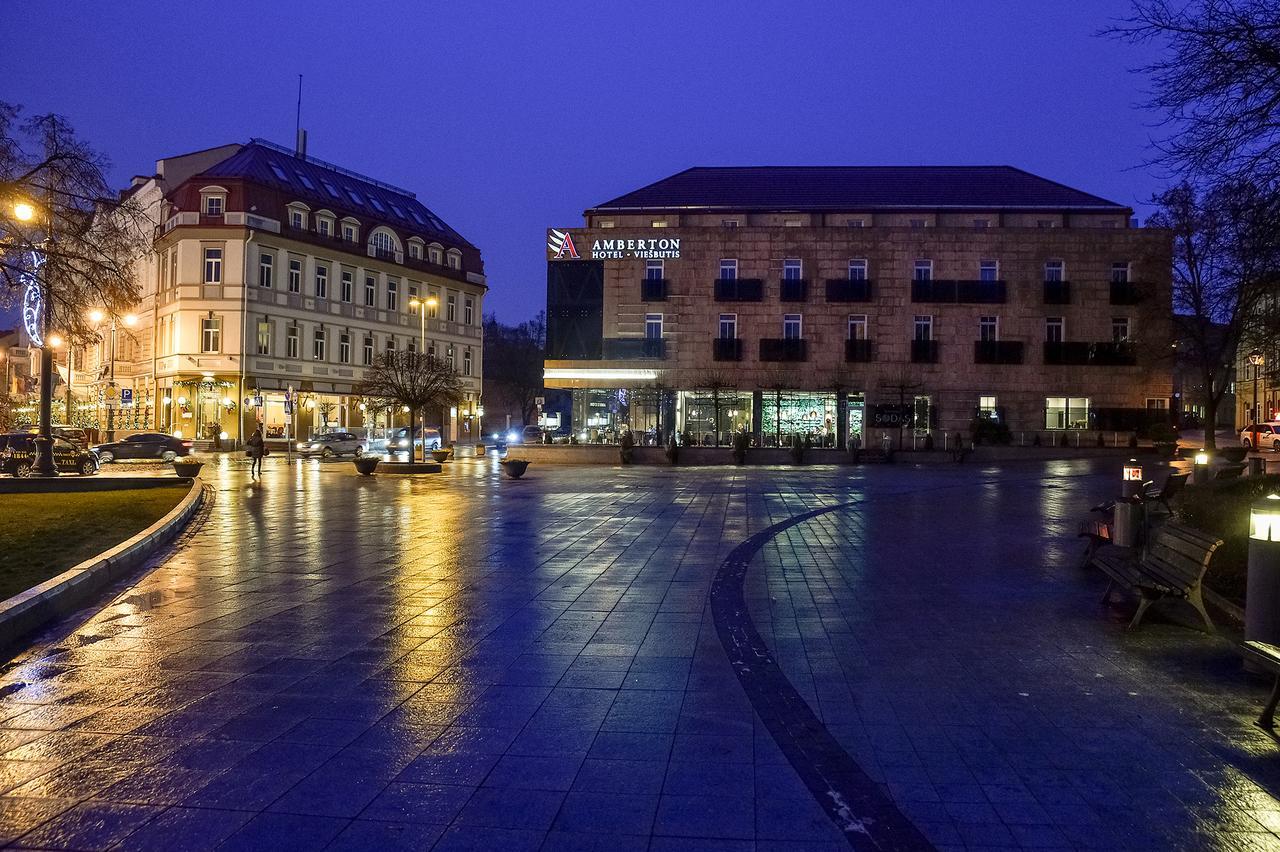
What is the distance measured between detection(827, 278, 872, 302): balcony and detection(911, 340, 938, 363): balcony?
327 cm

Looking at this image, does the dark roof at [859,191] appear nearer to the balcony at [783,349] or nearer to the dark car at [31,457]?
the balcony at [783,349]

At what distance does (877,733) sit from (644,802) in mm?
1759

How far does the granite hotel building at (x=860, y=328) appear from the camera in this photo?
43.6 meters

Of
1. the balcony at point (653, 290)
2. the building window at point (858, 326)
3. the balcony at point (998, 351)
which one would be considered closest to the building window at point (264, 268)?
the balcony at point (653, 290)

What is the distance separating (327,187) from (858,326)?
38.0 meters

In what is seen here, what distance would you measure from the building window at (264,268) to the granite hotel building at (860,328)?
65.9ft

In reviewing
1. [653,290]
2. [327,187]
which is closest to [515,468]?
[653,290]

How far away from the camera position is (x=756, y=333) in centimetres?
4462

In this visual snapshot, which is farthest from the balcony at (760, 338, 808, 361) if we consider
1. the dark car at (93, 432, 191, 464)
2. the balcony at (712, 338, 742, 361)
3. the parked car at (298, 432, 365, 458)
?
the dark car at (93, 432, 191, 464)

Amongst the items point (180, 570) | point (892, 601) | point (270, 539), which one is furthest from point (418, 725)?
point (270, 539)

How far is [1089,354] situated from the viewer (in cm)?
4362

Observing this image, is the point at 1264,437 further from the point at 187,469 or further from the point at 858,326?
the point at 187,469

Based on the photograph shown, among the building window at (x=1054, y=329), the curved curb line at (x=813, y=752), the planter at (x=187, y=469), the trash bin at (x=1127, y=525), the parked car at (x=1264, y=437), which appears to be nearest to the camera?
the curved curb line at (x=813, y=752)

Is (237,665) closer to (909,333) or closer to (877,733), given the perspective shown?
(877,733)
